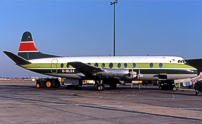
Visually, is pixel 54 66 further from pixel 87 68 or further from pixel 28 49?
pixel 87 68

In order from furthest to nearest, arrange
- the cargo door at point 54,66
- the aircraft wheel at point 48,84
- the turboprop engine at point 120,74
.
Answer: the aircraft wheel at point 48,84
the cargo door at point 54,66
the turboprop engine at point 120,74

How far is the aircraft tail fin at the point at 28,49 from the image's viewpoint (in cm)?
3128

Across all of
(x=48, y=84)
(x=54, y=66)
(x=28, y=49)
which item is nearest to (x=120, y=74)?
(x=54, y=66)

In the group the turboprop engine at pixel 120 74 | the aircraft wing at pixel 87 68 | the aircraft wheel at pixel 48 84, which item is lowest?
the aircraft wheel at pixel 48 84

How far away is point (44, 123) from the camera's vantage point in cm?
847

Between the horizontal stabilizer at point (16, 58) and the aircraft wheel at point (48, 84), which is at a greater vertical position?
the horizontal stabilizer at point (16, 58)

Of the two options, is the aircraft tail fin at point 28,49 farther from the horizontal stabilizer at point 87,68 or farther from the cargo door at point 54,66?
the horizontal stabilizer at point 87,68

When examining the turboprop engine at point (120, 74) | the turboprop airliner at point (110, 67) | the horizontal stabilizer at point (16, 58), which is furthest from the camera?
the horizontal stabilizer at point (16, 58)

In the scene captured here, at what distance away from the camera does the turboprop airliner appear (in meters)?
25.7

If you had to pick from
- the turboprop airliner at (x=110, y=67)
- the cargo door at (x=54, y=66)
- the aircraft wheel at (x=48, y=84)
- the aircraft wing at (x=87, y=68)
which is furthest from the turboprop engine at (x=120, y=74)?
the aircraft wheel at (x=48, y=84)

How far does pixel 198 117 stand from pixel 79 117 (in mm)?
5384

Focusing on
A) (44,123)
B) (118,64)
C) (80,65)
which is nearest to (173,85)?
(118,64)

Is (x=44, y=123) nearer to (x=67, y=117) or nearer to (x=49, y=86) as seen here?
(x=67, y=117)

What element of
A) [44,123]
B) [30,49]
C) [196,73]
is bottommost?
[44,123]
